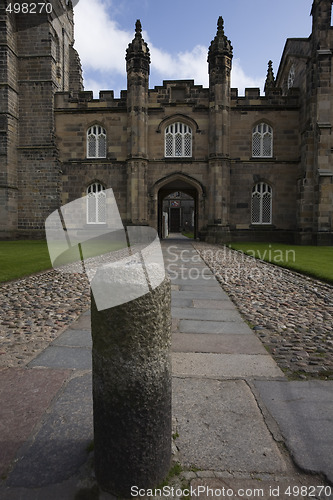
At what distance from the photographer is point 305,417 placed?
224 cm

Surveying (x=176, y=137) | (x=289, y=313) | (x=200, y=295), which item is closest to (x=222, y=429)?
(x=289, y=313)

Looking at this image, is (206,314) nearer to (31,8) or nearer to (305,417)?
(305,417)

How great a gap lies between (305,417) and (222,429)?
1.98ft

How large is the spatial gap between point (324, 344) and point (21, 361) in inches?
126

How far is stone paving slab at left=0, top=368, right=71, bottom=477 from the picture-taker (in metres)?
1.96

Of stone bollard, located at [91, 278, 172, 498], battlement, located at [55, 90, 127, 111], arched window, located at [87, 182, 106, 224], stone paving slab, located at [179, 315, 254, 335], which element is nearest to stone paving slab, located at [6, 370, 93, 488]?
stone bollard, located at [91, 278, 172, 498]

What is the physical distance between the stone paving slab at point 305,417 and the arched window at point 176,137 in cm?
1843

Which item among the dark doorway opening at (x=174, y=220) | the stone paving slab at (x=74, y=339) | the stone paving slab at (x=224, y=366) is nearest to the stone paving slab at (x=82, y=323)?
the stone paving slab at (x=74, y=339)

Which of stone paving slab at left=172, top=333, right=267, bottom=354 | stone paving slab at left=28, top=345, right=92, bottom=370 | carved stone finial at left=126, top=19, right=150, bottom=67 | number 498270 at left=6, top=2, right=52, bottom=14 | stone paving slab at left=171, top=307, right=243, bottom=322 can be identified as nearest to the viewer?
stone paving slab at left=28, top=345, right=92, bottom=370

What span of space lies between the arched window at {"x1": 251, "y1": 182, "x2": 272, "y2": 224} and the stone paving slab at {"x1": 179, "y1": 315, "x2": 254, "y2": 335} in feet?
53.4

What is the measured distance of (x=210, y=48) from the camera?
746 inches

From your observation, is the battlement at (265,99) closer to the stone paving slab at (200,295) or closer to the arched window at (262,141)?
the arched window at (262,141)

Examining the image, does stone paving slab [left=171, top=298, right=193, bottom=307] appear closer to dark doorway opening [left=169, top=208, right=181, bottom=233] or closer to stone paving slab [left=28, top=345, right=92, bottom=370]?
stone paving slab [left=28, top=345, right=92, bottom=370]

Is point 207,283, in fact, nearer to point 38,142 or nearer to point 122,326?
point 122,326
